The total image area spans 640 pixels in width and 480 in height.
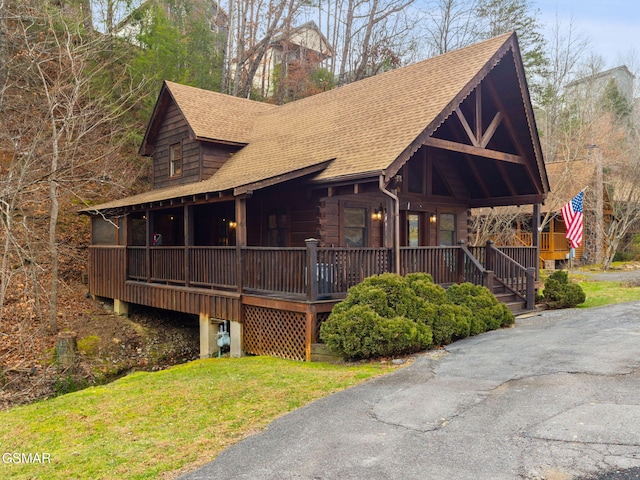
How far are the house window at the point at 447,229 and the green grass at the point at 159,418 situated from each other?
828 cm

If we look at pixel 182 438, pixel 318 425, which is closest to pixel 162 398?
pixel 182 438

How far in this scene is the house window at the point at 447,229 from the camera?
52.7ft

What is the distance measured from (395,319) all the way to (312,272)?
1830 millimetres

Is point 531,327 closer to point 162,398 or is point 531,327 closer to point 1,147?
point 162,398

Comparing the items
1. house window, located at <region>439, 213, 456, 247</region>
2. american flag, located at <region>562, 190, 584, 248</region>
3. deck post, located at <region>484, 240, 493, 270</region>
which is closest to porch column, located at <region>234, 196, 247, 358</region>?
deck post, located at <region>484, 240, 493, 270</region>

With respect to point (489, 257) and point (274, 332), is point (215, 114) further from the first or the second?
point (489, 257)

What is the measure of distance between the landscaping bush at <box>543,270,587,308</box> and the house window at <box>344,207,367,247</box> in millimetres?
5294

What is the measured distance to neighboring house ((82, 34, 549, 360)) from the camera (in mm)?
10539

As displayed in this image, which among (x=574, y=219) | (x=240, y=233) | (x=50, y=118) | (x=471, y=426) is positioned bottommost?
(x=471, y=426)

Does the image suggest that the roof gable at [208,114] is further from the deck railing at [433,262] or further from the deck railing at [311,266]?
the deck railing at [433,262]

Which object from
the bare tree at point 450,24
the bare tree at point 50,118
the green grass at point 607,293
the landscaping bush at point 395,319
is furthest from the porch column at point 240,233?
the bare tree at point 450,24

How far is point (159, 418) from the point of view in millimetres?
6328

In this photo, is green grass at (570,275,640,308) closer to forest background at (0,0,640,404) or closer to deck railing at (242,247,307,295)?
forest background at (0,0,640,404)

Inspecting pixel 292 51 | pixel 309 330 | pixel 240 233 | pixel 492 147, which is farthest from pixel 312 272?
pixel 292 51
